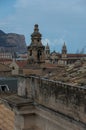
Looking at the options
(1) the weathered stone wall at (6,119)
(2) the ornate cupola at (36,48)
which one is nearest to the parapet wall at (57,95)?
(1) the weathered stone wall at (6,119)

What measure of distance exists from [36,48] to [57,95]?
43286 millimetres

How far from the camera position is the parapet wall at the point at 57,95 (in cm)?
428

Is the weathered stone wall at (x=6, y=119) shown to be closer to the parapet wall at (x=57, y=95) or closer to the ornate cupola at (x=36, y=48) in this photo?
the parapet wall at (x=57, y=95)

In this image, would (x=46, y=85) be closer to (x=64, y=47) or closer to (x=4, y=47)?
(x=64, y=47)

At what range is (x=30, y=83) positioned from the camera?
19.6ft

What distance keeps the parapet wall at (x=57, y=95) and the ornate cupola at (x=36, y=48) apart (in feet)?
137

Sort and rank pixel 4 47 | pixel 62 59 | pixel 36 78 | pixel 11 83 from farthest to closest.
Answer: pixel 4 47, pixel 62 59, pixel 11 83, pixel 36 78

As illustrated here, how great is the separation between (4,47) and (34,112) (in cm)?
19592

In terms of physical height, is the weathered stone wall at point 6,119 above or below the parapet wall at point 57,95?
below

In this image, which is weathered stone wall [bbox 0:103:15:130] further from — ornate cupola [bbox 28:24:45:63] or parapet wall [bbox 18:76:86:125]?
ornate cupola [bbox 28:24:45:63]

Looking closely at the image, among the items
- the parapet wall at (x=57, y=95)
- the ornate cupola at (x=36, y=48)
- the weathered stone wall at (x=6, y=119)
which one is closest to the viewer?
the parapet wall at (x=57, y=95)

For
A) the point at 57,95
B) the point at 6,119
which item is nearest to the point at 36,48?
the point at 6,119

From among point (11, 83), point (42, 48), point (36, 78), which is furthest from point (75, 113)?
point (42, 48)

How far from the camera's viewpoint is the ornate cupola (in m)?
48.1
